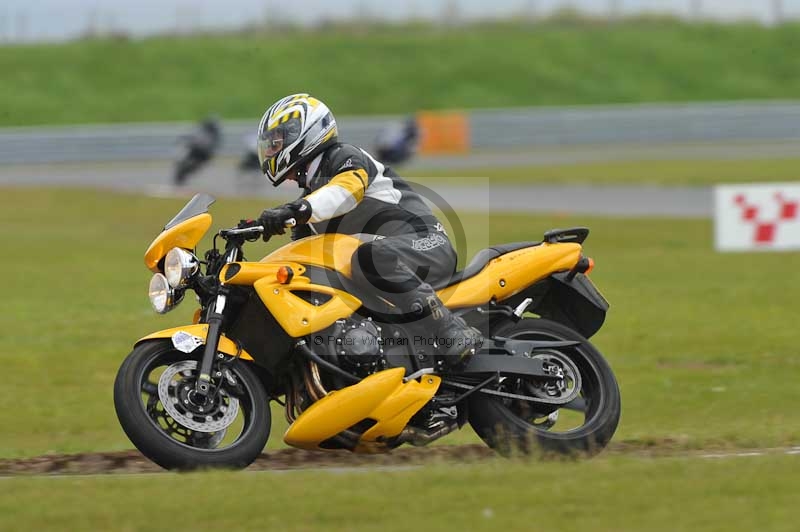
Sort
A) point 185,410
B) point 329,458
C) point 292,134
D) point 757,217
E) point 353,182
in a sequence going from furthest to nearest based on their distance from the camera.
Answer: point 757,217, point 329,458, point 292,134, point 353,182, point 185,410

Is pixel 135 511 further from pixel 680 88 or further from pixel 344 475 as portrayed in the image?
pixel 680 88

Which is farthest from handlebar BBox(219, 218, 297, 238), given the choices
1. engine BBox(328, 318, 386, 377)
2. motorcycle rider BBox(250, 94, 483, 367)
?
engine BBox(328, 318, 386, 377)

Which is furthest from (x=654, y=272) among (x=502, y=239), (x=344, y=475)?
(x=344, y=475)

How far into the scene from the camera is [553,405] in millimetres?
7188

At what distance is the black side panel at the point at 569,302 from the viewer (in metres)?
7.55

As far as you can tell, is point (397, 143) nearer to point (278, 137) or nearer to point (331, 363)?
point (278, 137)

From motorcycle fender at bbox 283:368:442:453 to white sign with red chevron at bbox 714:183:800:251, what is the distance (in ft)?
40.2

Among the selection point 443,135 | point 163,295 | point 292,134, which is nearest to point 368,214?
point 292,134

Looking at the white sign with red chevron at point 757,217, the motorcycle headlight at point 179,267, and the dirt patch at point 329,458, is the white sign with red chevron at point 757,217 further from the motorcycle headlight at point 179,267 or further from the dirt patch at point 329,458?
Result: the motorcycle headlight at point 179,267

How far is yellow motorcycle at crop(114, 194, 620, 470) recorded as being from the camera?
21.3ft

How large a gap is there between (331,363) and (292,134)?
4.08ft

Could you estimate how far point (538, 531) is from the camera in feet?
17.1

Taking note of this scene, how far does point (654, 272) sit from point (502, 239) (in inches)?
157

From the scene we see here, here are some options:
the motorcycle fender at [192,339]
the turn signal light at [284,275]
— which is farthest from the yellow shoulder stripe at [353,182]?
the motorcycle fender at [192,339]
